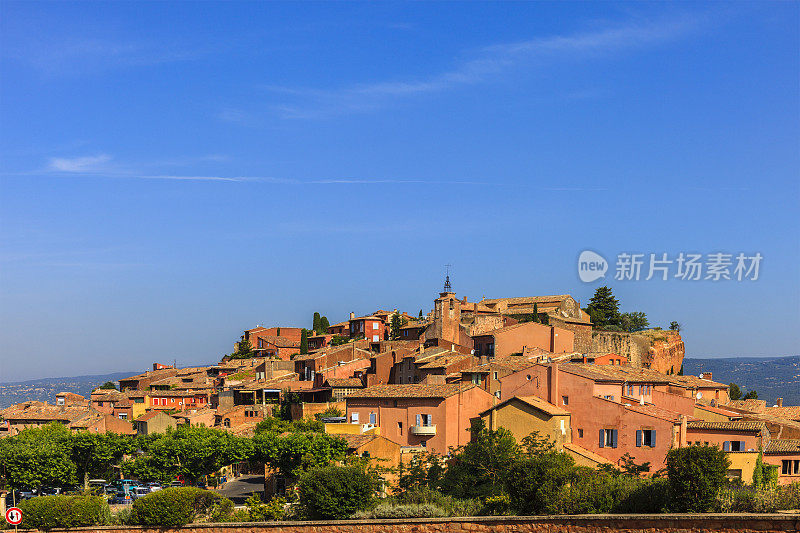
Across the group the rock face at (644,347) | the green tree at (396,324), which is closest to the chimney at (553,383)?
the rock face at (644,347)

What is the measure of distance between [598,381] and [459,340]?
2952cm

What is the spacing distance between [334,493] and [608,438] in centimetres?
1558

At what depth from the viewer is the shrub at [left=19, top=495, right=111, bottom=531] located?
34094 mm

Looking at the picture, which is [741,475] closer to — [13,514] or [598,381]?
[598,381]

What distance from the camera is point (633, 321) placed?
301 ft

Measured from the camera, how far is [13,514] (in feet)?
108

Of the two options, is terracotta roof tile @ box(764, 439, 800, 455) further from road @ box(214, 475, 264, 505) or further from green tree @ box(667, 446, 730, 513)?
road @ box(214, 475, 264, 505)

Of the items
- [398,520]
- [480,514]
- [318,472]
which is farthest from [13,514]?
[480,514]

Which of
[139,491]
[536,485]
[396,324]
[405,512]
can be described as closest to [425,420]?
[405,512]

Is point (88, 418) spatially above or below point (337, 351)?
below

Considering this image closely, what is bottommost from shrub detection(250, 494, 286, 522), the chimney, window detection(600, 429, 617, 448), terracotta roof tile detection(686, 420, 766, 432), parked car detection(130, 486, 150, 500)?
parked car detection(130, 486, 150, 500)

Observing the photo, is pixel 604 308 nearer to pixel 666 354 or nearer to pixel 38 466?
pixel 666 354

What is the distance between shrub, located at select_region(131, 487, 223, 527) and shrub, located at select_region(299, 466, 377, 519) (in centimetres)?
442

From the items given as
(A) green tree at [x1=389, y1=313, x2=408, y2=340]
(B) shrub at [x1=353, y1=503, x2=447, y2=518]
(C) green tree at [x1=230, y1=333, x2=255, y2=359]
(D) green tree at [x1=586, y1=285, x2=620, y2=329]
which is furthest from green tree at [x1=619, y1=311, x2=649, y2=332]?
(B) shrub at [x1=353, y1=503, x2=447, y2=518]
